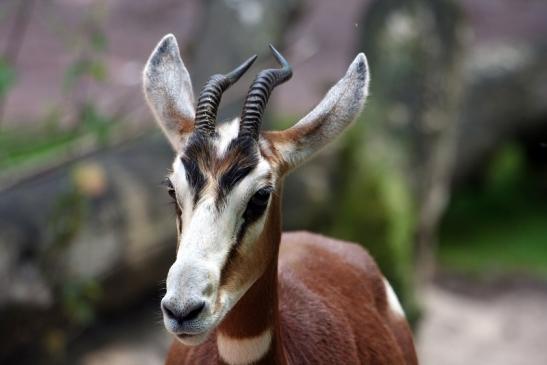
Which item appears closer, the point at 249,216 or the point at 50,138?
the point at 249,216

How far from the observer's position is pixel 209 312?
336 centimetres

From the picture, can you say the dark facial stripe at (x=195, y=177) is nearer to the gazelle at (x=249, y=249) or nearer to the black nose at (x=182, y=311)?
the gazelle at (x=249, y=249)

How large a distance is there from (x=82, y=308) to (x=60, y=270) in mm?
308

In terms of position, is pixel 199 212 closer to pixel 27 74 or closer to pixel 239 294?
pixel 239 294

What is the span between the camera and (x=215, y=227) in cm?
348

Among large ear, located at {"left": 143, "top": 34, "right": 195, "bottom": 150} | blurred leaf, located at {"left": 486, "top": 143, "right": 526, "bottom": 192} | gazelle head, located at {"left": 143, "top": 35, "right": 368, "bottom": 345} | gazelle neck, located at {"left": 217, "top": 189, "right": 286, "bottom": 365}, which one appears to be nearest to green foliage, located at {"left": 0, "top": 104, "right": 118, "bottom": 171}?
large ear, located at {"left": 143, "top": 34, "right": 195, "bottom": 150}

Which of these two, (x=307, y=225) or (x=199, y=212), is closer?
(x=199, y=212)

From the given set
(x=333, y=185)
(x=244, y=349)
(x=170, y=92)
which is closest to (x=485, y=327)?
(x=333, y=185)

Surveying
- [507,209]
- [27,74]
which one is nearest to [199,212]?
[507,209]

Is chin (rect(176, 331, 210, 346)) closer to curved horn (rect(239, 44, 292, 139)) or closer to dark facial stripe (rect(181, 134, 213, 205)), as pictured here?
dark facial stripe (rect(181, 134, 213, 205))

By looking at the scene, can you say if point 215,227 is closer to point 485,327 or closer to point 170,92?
point 170,92

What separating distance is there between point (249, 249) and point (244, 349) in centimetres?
50

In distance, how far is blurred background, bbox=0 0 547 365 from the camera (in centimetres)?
734

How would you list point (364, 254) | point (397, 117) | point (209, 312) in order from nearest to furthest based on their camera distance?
point (209, 312), point (364, 254), point (397, 117)
